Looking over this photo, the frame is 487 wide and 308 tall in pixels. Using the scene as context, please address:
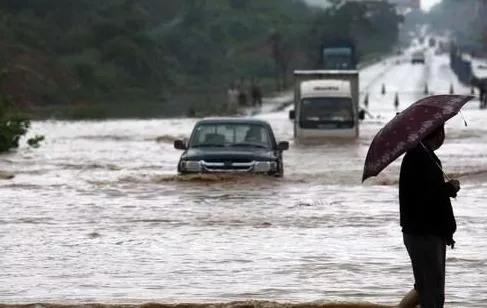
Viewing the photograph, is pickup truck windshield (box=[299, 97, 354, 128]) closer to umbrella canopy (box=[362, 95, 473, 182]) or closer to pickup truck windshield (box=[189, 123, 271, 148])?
pickup truck windshield (box=[189, 123, 271, 148])

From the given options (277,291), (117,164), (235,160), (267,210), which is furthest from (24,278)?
(117,164)

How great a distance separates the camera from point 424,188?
9.55 metres

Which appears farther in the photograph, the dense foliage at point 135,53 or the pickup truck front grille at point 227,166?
the dense foliage at point 135,53

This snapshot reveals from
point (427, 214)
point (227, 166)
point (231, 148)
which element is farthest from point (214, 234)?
point (427, 214)

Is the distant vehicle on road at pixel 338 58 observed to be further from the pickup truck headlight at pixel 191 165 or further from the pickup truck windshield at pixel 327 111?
the pickup truck headlight at pixel 191 165

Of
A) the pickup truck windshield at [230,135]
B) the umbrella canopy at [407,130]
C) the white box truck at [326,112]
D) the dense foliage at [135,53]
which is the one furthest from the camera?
the dense foliage at [135,53]

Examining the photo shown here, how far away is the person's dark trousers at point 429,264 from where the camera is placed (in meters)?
9.65

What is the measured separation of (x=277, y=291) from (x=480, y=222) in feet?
24.3

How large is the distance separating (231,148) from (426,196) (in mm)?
15473

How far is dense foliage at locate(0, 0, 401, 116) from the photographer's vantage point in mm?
91625

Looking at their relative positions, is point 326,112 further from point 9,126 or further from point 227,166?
point 227,166

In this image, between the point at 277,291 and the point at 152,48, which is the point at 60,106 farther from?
the point at 277,291

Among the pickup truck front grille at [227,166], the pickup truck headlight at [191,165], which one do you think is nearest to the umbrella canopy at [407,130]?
the pickup truck front grille at [227,166]

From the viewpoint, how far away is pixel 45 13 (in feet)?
378
